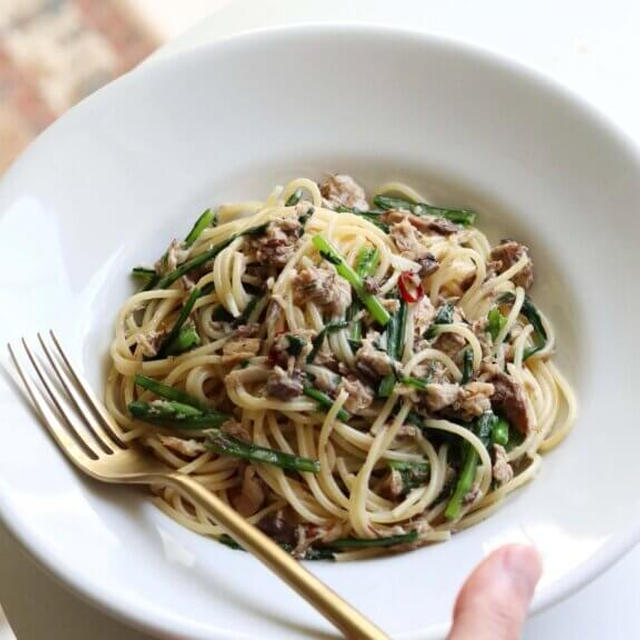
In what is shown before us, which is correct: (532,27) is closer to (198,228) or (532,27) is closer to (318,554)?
(198,228)

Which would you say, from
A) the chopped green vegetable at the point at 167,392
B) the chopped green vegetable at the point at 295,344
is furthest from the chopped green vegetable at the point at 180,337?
the chopped green vegetable at the point at 295,344

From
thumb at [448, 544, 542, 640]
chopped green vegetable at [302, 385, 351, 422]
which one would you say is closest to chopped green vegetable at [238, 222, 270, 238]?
chopped green vegetable at [302, 385, 351, 422]

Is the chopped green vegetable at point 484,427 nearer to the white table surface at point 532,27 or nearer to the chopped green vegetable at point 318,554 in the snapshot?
the chopped green vegetable at point 318,554

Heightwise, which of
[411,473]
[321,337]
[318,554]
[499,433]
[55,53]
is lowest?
[318,554]

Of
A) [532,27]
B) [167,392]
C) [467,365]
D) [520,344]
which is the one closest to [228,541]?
[167,392]

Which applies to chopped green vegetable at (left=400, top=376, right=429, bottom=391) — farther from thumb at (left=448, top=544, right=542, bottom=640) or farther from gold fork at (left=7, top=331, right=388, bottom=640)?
thumb at (left=448, top=544, right=542, bottom=640)

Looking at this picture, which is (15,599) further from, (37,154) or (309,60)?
(309,60)
